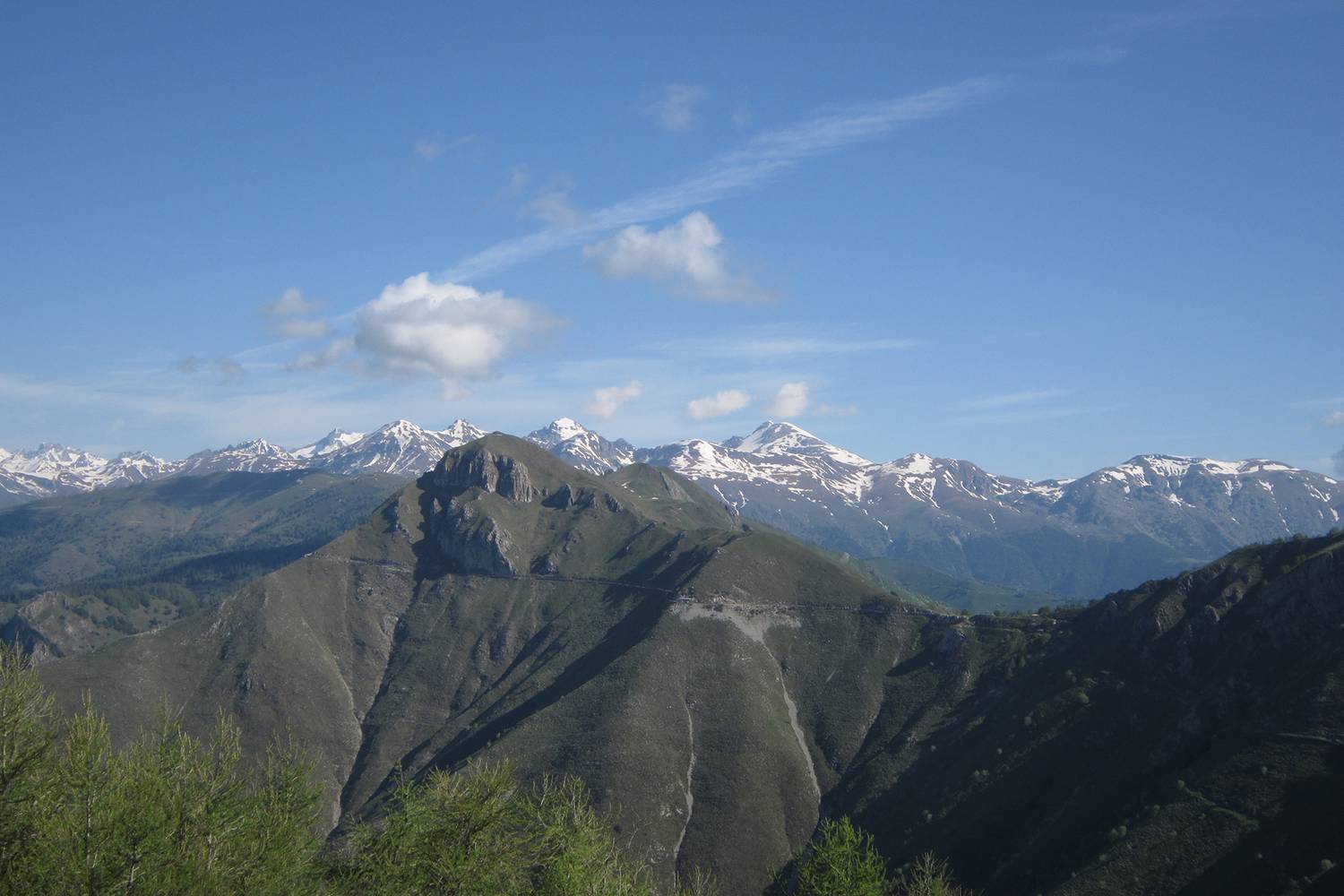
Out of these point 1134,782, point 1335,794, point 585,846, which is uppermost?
point 585,846

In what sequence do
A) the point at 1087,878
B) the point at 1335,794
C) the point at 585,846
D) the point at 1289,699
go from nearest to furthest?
the point at 585,846, the point at 1335,794, the point at 1087,878, the point at 1289,699

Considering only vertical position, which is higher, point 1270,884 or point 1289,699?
point 1289,699

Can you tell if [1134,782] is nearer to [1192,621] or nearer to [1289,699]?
[1289,699]

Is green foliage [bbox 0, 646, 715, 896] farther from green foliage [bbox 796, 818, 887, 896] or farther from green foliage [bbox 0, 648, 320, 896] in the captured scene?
green foliage [bbox 796, 818, 887, 896]

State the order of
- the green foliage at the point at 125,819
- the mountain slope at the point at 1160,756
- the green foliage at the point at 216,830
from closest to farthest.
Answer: the green foliage at the point at 125,819, the green foliage at the point at 216,830, the mountain slope at the point at 1160,756

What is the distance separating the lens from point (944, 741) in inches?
7584

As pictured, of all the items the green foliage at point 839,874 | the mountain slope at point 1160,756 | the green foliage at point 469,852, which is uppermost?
the green foliage at point 469,852

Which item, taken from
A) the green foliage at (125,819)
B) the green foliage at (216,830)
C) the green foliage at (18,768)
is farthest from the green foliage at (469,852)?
the green foliage at (18,768)

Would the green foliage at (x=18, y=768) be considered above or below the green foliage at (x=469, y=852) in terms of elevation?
above

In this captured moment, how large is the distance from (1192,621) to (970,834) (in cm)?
5761

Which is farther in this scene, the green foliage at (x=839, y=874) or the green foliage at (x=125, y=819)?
the green foliage at (x=839, y=874)

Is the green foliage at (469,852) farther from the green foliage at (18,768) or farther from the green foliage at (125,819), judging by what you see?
the green foliage at (18,768)

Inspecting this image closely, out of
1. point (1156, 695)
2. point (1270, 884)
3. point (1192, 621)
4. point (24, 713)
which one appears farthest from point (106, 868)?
point (1192, 621)

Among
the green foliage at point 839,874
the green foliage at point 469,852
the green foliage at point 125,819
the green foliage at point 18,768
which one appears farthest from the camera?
the green foliage at point 839,874
